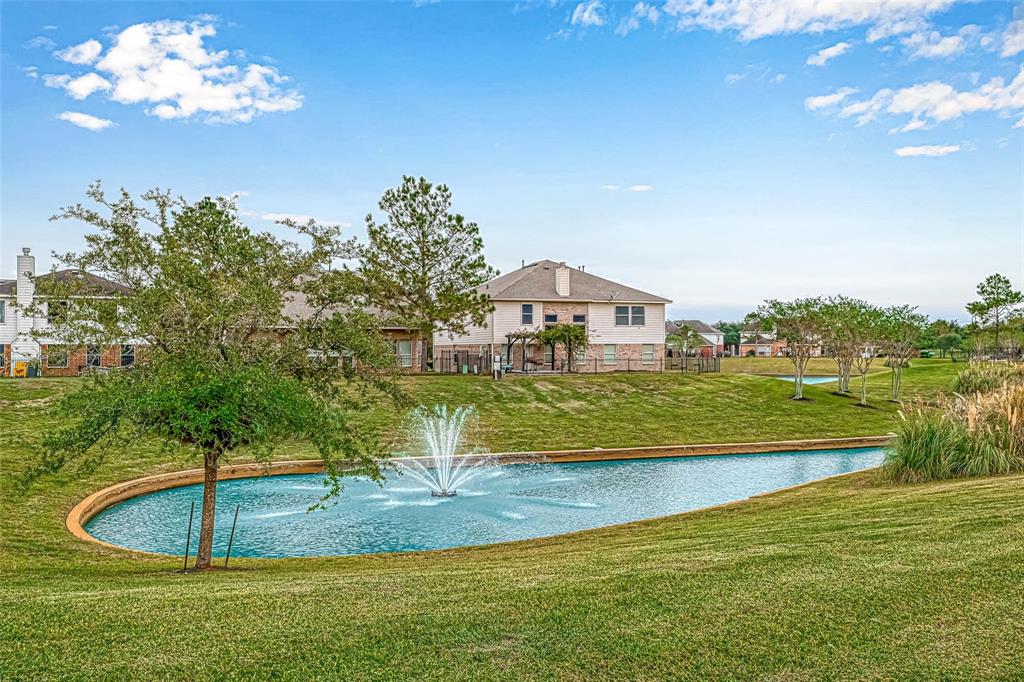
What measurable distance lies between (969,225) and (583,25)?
15.6m

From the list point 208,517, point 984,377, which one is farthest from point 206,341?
point 984,377

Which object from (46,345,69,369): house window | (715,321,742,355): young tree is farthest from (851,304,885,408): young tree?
(715,321,742,355): young tree

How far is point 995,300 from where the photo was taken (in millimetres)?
43219

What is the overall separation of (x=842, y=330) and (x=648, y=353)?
11.9 m

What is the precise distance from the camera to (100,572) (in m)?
7.28

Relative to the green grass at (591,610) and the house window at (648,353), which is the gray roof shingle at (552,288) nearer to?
the house window at (648,353)

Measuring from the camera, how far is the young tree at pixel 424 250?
1330 inches

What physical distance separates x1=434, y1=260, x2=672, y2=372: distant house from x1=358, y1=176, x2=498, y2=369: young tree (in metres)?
4.64

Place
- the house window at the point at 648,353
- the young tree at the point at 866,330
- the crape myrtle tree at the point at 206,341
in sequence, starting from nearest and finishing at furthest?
the crape myrtle tree at the point at 206,341 < the young tree at the point at 866,330 < the house window at the point at 648,353

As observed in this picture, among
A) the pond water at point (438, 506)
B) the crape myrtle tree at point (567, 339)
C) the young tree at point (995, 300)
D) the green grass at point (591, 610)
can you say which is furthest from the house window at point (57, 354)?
the young tree at point (995, 300)

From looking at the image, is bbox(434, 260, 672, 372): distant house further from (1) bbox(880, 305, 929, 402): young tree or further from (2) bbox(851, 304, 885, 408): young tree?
(1) bbox(880, 305, 929, 402): young tree

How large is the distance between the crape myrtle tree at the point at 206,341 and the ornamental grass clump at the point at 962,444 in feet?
28.0

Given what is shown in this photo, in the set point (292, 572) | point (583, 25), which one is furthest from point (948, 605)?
point (583, 25)

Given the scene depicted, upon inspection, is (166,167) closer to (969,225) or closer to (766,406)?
(766,406)
